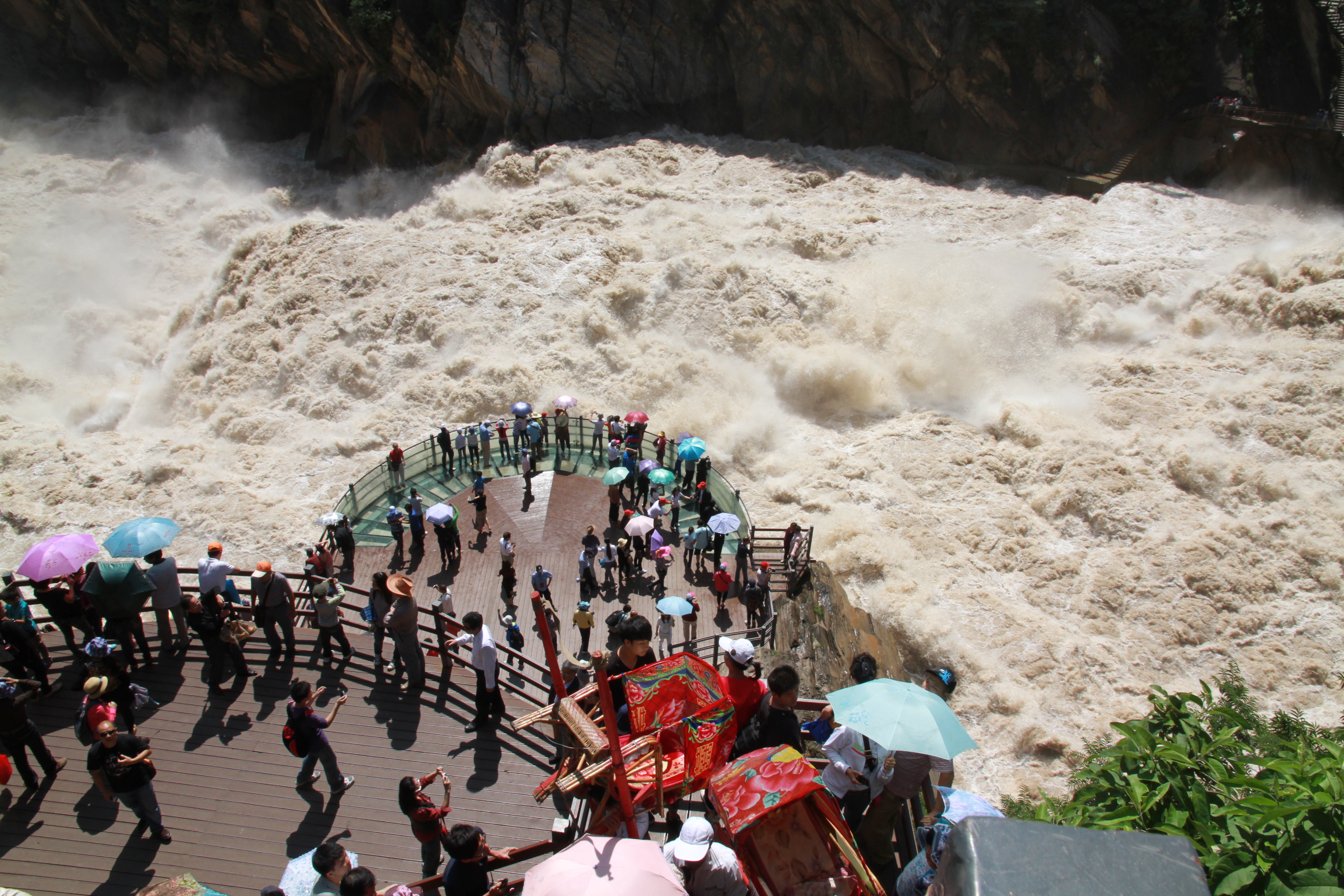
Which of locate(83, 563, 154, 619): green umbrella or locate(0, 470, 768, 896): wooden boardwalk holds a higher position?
locate(83, 563, 154, 619): green umbrella

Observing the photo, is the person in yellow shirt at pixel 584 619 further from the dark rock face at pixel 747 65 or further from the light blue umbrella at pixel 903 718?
the dark rock face at pixel 747 65

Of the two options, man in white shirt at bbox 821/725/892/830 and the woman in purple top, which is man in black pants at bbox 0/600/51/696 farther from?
man in white shirt at bbox 821/725/892/830

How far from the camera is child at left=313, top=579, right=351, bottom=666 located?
9188 millimetres

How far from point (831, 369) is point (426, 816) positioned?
59.0 ft

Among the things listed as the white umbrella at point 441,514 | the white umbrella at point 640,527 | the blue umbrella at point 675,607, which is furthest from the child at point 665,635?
the white umbrella at point 441,514

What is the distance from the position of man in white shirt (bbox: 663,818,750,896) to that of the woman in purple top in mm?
3715

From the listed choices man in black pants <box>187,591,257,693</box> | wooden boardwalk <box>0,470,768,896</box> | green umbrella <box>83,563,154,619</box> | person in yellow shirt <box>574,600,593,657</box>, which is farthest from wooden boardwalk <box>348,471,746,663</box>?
green umbrella <box>83,563,154,619</box>

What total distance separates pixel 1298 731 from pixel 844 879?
5.32 m

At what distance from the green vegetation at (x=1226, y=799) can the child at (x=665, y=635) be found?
19.6 feet

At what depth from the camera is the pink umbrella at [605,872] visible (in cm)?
482

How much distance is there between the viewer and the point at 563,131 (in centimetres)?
3181

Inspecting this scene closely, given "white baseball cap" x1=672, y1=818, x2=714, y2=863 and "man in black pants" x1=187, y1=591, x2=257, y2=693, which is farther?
"man in black pants" x1=187, y1=591, x2=257, y2=693

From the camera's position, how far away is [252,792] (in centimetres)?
793

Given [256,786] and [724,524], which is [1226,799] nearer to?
[256,786]
